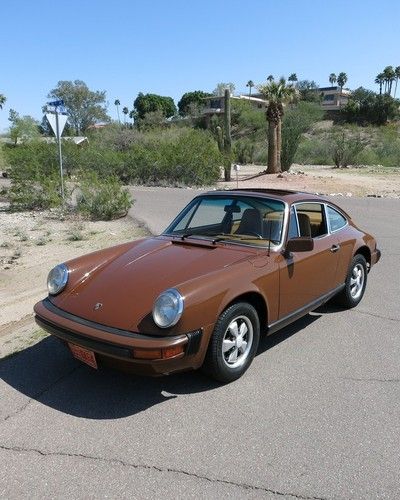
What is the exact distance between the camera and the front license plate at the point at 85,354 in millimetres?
3461

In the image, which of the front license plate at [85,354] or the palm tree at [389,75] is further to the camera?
the palm tree at [389,75]

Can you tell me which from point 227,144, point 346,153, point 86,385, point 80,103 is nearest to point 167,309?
point 86,385

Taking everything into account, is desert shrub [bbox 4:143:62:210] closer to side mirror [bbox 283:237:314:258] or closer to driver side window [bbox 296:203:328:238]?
driver side window [bbox 296:203:328:238]

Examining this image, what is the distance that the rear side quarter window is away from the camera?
17.2 ft

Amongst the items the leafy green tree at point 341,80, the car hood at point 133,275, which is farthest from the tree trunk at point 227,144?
the leafy green tree at point 341,80

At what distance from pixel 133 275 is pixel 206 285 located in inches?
27.7

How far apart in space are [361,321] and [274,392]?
77.3 inches

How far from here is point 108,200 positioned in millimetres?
13289

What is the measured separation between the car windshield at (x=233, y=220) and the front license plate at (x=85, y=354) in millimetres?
1562

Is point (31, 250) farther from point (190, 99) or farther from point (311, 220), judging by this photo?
point (190, 99)

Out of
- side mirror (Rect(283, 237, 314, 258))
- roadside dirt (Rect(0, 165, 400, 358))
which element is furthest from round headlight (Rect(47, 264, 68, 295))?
side mirror (Rect(283, 237, 314, 258))

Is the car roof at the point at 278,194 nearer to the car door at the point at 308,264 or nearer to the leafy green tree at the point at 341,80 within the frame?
the car door at the point at 308,264

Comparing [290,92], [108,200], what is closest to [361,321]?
[108,200]

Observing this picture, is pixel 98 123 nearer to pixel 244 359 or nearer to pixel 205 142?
pixel 205 142
